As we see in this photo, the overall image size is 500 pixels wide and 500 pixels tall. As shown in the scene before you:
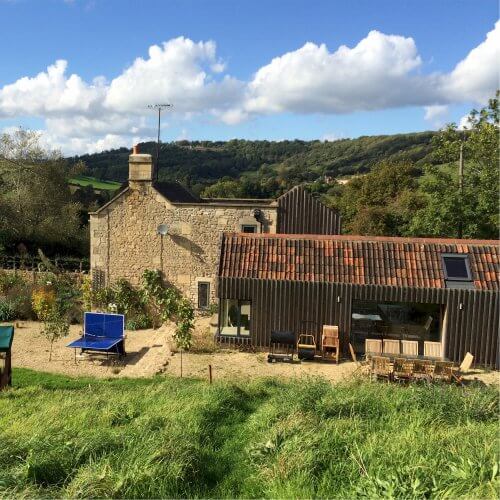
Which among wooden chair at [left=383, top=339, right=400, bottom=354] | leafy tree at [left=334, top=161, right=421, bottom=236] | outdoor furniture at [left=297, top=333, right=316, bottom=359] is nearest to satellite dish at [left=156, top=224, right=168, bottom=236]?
outdoor furniture at [left=297, top=333, right=316, bottom=359]

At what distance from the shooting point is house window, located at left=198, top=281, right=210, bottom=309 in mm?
19922

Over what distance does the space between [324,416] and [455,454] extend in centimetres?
260

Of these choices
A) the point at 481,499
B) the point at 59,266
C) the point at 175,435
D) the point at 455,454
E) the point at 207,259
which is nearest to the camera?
the point at 481,499

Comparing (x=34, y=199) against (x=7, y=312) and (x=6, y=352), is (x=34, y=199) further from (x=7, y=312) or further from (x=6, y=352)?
(x=6, y=352)

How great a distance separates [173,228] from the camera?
1972cm

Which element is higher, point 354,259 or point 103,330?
point 354,259

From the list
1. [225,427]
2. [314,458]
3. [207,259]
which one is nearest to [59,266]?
[207,259]

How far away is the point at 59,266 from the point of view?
25.5m

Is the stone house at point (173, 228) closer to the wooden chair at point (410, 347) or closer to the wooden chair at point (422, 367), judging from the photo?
the wooden chair at point (410, 347)

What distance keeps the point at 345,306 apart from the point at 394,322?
4.26 meters

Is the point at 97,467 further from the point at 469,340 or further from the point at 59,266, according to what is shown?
the point at 59,266

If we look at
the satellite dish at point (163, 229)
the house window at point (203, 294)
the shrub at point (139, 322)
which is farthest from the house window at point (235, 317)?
the satellite dish at point (163, 229)

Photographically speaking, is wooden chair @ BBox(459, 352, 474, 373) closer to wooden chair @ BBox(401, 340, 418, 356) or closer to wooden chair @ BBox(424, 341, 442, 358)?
wooden chair @ BBox(424, 341, 442, 358)

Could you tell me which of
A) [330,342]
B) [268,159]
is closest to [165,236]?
[330,342]
